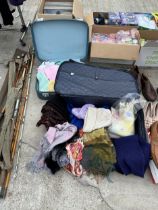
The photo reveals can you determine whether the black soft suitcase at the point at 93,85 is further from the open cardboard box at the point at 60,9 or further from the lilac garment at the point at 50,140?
the open cardboard box at the point at 60,9

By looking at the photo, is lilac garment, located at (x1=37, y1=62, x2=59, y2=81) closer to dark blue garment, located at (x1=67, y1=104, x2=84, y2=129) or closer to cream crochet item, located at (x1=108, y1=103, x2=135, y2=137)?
dark blue garment, located at (x1=67, y1=104, x2=84, y2=129)

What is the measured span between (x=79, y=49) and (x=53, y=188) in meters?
1.32

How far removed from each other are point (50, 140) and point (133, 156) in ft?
2.08

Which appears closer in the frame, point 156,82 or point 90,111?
point 90,111

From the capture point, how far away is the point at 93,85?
7.27 ft

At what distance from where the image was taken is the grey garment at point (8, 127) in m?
1.87

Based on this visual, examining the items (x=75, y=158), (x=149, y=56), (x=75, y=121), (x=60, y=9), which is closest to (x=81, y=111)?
(x=75, y=121)

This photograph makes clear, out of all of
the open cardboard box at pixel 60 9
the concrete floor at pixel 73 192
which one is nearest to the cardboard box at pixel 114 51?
the open cardboard box at pixel 60 9

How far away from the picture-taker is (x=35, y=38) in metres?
2.36

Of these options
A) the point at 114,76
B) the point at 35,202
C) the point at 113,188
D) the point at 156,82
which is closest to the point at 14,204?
the point at 35,202

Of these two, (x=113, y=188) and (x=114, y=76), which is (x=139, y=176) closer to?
(x=113, y=188)

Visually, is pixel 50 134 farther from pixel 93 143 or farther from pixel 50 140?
pixel 93 143

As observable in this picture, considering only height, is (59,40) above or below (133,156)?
above

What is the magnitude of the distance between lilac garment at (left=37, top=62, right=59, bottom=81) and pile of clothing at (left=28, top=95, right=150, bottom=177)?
357 mm
